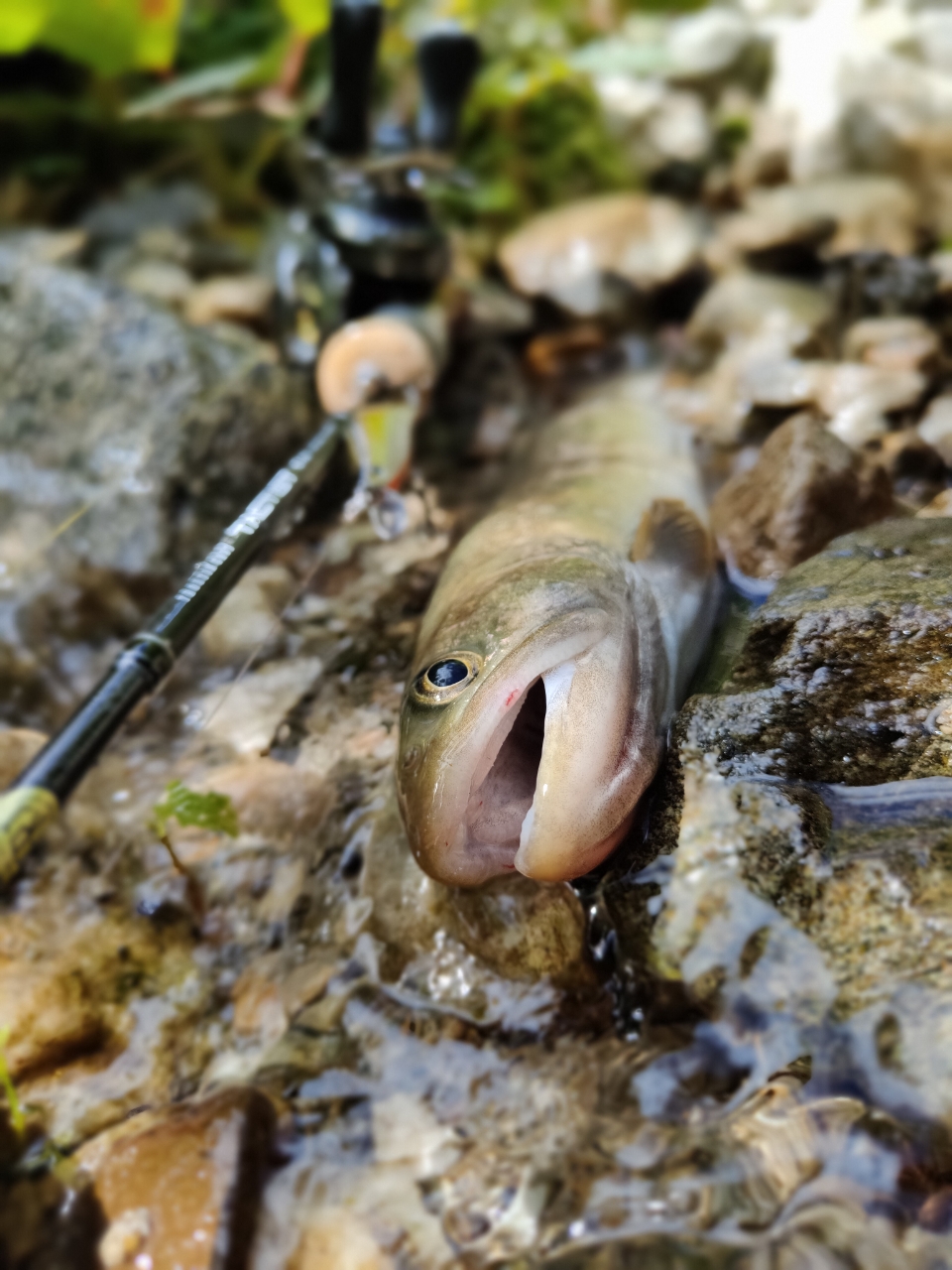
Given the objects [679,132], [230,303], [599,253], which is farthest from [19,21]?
[679,132]

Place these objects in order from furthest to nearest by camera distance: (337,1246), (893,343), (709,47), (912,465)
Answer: (709,47) < (893,343) < (912,465) < (337,1246)

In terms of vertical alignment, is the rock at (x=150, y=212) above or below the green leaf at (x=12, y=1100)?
above

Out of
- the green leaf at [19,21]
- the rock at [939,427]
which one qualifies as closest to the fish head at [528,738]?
the rock at [939,427]

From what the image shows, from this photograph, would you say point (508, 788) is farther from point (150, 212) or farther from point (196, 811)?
point (150, 212)

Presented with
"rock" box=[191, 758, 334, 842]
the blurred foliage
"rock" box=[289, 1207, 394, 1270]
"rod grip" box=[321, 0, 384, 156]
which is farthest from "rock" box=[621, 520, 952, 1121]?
the blurred foliage

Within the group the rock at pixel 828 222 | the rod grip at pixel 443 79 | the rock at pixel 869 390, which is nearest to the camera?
the rock at pixel 869 390

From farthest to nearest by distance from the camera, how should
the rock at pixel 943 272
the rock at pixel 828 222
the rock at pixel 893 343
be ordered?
the rock at pixel 828 222
the rock at pixel 943 272
the rock at pixel 893 343

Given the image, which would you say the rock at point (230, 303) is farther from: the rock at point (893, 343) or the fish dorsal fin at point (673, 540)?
the rock at point (893, 343)
